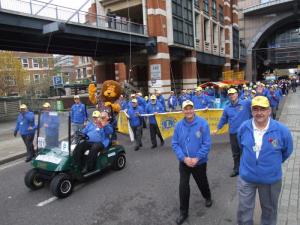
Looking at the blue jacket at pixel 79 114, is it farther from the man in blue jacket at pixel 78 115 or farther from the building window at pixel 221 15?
the building window at pixel 221 15

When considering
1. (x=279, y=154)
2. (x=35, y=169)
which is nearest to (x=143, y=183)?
(x=35, y=169)

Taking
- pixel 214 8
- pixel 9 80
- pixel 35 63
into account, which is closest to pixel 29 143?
pixel 214 8

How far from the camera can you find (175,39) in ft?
79.5

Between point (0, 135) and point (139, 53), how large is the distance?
14017 millimetres

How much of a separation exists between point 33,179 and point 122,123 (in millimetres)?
6195

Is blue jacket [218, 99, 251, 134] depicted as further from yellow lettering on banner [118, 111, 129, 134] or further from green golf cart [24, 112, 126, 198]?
yellow lettering on banner [118, 111, 129, 134]

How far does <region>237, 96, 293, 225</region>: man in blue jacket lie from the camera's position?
3.17 meters

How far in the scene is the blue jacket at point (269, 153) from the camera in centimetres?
318

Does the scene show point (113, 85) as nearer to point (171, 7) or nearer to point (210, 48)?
point (171, 7)

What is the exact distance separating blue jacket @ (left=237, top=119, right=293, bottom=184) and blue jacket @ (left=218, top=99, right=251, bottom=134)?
2720 millimetres

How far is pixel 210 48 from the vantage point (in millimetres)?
33500

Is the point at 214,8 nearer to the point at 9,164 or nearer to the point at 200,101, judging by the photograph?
the point at 200,101

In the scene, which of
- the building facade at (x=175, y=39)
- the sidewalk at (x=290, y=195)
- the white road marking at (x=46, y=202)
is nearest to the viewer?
the sidewalk at (x=290, y=195)

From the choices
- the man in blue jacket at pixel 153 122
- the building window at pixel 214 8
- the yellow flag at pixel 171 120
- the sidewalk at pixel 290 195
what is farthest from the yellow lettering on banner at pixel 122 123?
the building window at pixel 214 8
